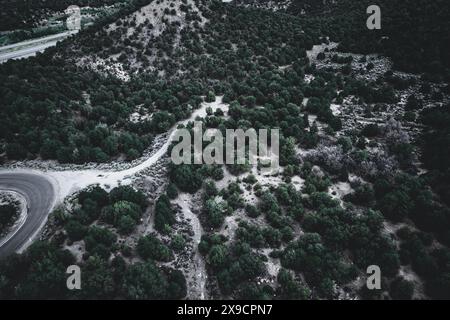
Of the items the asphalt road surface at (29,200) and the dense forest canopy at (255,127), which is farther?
the asphalt road surface at (29,200)

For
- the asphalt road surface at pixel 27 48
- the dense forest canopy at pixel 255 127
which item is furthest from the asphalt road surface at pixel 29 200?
the asphalt road surface at pixel 27 48

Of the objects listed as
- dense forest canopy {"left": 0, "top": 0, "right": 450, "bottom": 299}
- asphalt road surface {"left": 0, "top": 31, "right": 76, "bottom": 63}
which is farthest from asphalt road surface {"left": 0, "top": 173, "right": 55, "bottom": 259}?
asphalt road surface {"left": 0, "top": 31, "right": 76, "bottom": 63}

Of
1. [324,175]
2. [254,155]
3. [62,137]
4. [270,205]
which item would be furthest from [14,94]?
[324,175]

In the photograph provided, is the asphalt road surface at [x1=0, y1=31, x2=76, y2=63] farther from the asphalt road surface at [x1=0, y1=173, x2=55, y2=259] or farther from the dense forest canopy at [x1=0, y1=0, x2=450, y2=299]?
the asphalt road surface at [x1=0, y1=173, x2=55, y2=259]

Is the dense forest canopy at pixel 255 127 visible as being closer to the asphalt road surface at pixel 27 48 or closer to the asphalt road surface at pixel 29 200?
the asphalt road surface at pixel 29 200

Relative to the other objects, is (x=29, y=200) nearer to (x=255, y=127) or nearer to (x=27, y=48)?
(x=255, y=127)

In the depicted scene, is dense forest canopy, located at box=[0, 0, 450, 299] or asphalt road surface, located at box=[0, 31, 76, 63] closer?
dense forest canopy, located at box=[0, 0, 450, 299]

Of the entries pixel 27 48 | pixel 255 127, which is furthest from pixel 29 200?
pixel 27 48

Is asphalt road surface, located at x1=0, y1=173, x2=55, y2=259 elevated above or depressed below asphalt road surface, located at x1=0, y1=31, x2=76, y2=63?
below
